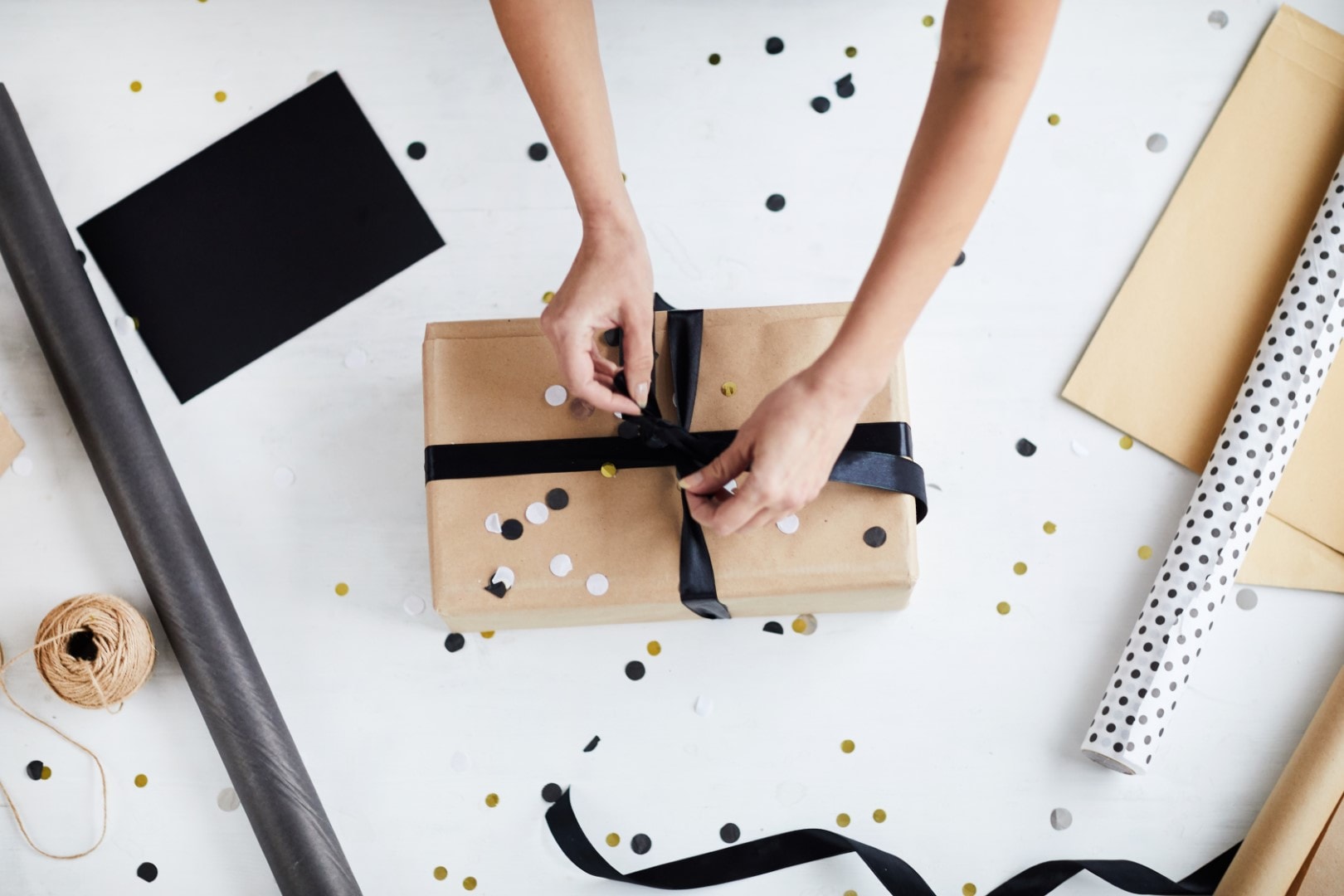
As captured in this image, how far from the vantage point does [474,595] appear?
79 cm

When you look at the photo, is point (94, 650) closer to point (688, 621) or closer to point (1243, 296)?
point (688, 621)

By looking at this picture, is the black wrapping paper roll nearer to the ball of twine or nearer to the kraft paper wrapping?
the ball of twine

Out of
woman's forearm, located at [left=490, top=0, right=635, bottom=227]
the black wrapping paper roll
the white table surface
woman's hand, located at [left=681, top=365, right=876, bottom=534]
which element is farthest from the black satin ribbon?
woman's forearm, located at [left=490, top=0, right=635, bottom=227]

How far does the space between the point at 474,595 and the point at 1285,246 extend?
2.63 feet

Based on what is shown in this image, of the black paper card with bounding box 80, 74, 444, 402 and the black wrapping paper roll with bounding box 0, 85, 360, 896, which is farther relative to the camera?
the black paper card with bounding box 80, 74, 444, 402

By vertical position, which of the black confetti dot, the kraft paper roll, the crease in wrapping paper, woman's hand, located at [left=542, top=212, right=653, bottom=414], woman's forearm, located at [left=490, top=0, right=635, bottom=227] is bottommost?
the black confetti dot

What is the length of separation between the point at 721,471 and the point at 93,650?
0.58m

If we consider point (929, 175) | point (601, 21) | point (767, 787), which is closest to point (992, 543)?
point (767, 787)

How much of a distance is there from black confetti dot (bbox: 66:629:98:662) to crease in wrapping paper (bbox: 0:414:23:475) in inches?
7.6

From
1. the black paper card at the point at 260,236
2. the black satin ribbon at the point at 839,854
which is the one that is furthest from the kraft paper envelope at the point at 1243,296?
the black paper card at the point at 260,236

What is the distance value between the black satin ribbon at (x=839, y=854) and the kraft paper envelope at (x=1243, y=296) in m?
0.27

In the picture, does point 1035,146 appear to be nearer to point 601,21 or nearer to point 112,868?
point 601,21

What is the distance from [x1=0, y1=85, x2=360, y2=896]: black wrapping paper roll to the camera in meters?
0.86

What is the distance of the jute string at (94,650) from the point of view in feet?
2.76
